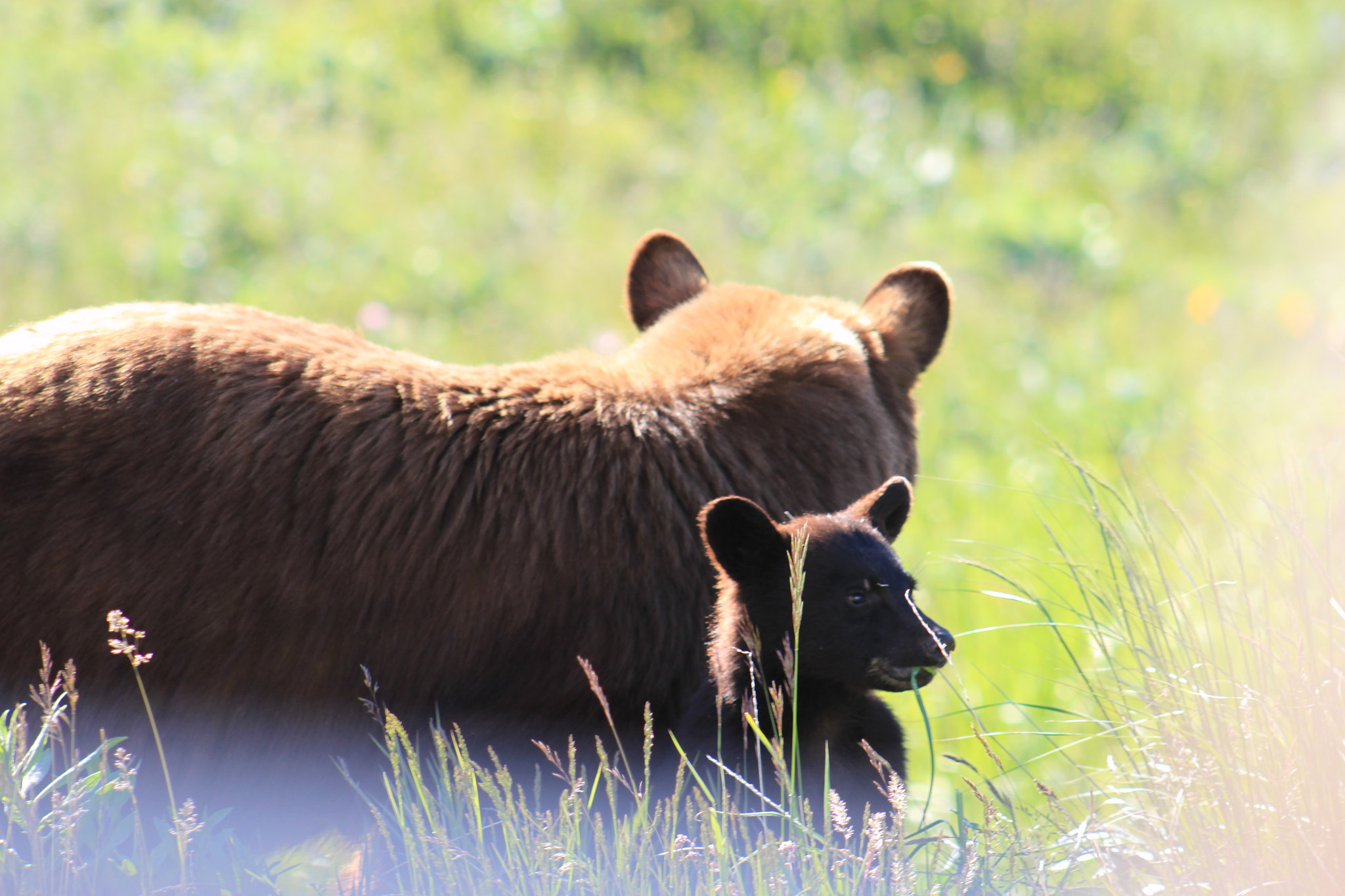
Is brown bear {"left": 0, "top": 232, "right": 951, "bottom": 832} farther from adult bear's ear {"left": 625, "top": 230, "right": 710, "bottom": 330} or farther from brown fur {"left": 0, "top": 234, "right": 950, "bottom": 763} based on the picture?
adult bear's ear {"left": 625, "top": 230, "right": 710, "bottom": 330}

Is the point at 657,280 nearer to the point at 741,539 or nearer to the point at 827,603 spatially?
the point at 741,539

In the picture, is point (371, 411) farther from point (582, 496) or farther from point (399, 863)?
point (399, 863)

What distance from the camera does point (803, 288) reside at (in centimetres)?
1037

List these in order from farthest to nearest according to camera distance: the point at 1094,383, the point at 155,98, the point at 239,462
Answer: the point at 155,98, the point at 1094,383, the point at 239,462

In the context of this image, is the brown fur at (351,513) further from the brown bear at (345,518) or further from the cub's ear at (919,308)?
the cub's ear at (919,308)

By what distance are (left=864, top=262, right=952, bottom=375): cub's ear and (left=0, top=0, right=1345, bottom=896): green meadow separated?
68cm

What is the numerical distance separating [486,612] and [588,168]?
9.62 metres

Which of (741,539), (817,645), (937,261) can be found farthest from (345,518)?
(937,261)

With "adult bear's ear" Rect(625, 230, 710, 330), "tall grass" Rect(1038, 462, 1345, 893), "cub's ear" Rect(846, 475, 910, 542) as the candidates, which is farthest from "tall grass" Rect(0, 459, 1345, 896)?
"adult bear's ear" Rect(625, 230, 710, 330)

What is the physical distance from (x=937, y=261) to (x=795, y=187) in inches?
61.3

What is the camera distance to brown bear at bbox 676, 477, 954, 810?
8.68 feet

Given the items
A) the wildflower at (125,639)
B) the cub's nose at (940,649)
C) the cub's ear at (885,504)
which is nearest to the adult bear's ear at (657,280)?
the cub's ear at (885,504)

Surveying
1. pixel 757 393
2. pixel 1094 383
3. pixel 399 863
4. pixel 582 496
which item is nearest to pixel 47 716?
pixel 399 863

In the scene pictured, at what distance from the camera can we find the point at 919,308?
397 centimetres
